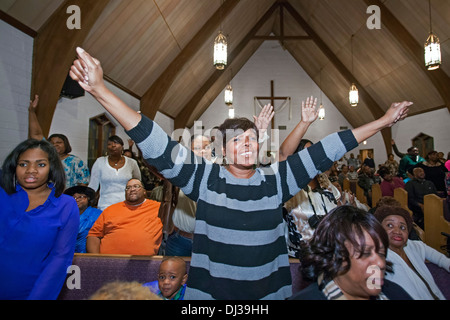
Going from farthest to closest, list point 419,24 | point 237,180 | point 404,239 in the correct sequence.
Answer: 1. point 419,24
2. point 404,239
3. point 237,180

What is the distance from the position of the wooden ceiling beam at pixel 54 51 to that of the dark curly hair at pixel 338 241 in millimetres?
3596

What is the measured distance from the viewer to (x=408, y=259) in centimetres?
169

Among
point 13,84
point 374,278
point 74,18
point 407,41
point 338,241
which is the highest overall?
point 407,41

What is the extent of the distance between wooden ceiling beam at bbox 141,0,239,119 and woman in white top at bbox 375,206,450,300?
597 cm

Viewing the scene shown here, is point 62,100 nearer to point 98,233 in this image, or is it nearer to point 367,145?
point 98,233

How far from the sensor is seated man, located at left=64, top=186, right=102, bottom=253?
94.4 inches

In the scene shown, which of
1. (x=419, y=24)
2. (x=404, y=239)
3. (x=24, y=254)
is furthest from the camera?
(x=419, y=24)

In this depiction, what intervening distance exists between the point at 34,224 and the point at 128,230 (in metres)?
1.11

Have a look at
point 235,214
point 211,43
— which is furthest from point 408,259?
point 211,43

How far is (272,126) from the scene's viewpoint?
12375mm

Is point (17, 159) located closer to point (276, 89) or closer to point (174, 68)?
point (174, 68)
